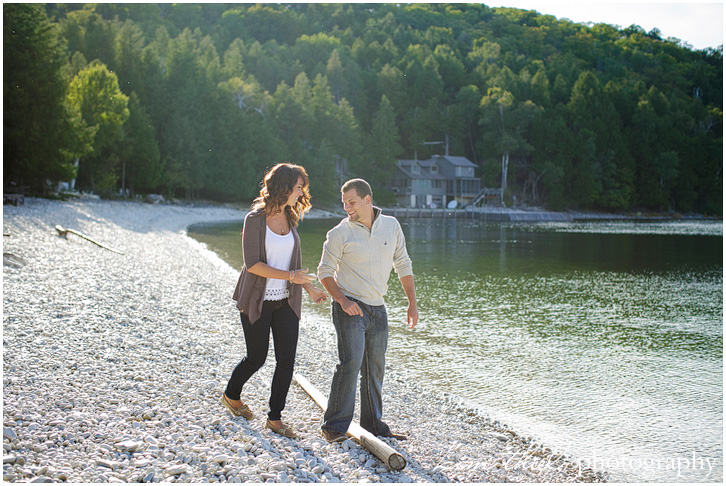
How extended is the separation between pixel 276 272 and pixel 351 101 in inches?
3766

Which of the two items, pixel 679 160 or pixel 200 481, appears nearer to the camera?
pixel 200 481

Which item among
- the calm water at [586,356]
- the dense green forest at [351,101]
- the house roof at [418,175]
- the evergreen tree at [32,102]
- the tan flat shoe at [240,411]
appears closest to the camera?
the tan flat shoe at [240,411]

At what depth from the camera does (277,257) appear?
4.73m

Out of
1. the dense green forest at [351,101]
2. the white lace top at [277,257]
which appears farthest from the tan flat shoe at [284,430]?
the dense green forest at [351,101]

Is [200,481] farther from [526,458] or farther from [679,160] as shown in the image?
[679,160]

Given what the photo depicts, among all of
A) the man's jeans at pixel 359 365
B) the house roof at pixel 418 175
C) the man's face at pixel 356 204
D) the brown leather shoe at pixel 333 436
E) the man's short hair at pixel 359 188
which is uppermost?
the house roof at pixel 418 175

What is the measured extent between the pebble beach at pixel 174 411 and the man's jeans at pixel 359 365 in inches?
10.0

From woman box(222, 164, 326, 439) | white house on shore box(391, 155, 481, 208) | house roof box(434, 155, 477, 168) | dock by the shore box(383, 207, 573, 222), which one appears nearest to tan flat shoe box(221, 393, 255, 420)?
woman box(222, 164, 326, 439)

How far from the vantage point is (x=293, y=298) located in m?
4.77

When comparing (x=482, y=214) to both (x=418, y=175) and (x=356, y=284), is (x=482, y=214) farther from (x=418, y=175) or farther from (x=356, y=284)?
(x=356, y=284)

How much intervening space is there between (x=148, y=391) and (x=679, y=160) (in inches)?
4447

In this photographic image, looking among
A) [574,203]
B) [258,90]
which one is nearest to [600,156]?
[574,203]

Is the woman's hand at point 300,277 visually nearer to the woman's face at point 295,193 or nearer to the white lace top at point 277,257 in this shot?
the white lace top at point 277,257

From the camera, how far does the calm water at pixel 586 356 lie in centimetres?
697
